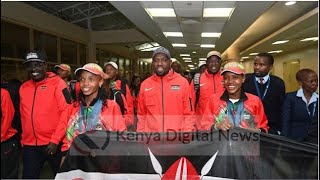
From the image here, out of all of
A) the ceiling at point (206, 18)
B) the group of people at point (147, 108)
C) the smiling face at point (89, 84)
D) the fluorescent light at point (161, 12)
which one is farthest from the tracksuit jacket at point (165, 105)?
the fluorescent light at point (161, 12)

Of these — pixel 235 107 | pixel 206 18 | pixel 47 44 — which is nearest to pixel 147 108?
pixel 235 107

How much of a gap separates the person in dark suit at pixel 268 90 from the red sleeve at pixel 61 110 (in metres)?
1.70

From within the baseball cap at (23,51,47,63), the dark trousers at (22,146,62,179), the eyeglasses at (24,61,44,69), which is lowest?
the dark trousers at (22,146,62,179)

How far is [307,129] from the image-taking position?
9.30 feet

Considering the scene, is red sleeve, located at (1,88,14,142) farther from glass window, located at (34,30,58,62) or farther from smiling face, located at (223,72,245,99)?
glass window, located at (34,30,58,62)

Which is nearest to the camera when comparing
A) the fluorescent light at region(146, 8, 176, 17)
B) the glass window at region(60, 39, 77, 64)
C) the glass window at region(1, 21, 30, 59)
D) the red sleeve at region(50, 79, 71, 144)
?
the red sleeve at region(50, 79, 71, 144)

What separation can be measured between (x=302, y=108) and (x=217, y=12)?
4874 millimetres

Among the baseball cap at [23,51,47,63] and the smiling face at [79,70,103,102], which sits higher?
the baseball cap at [23,51,47,63]

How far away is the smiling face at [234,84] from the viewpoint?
2.52 m

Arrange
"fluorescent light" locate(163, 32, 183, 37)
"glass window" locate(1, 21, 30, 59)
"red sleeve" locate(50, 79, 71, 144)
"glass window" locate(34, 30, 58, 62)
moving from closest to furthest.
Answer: "red sleeve" locate(50, 79, 71, 144), "glass window" locate(1, 21, 30, 59), "glass window" locate(34, 30, 58, 62), "fluorescent light" locate(163, 32, 183, 37)

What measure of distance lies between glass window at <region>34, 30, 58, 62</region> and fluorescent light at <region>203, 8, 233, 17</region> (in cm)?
441

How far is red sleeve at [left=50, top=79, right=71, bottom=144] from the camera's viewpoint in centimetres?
263

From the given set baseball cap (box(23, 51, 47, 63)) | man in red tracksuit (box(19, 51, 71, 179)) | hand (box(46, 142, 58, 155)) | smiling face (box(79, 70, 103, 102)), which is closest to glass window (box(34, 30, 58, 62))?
baseball cap (box(23, 51, 47, 63))

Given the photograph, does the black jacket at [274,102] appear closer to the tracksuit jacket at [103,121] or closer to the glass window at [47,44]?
the tracksuit jacket at [103,121]
